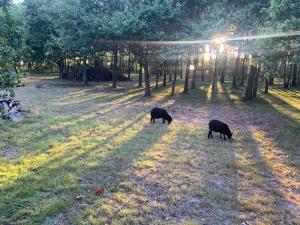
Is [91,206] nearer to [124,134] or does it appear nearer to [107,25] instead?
[124,134]

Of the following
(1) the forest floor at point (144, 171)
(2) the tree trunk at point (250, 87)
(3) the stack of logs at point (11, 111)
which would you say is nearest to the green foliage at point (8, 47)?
(1) the forest floor at point (144, 171)

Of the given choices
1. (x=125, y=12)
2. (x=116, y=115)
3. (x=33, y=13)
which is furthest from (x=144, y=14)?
(x=33, y=13)

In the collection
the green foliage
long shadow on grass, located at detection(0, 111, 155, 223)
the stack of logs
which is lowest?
long shadow on grass, located at detection(0, 111, 155, 223)

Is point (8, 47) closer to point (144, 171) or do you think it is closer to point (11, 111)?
point (144, 171)

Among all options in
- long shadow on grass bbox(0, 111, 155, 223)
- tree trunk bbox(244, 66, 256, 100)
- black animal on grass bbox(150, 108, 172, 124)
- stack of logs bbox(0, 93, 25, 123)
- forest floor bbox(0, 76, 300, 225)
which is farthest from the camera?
tree trunk bbox(244, 66, 256, 100)

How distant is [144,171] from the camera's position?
1147 cm

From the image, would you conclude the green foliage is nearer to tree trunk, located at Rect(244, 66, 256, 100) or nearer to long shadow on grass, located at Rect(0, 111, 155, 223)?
long shadow on grass, located at Rect(0, 111, 155, 223)

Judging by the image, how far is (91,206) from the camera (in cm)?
870

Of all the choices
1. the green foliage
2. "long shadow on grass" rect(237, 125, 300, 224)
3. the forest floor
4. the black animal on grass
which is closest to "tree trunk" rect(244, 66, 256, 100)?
the forest floor

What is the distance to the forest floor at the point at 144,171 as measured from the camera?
847 centimetres

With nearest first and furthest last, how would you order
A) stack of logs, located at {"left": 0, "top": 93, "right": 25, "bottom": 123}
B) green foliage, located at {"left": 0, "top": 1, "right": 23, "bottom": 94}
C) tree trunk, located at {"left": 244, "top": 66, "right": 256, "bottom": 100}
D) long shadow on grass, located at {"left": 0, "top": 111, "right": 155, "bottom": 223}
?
green foliage, located at {"left": 0, "top": 1, "right": 23, "bottom": 94} < long shadow on grass, located at {"left": 0, "top": 111, "right": 155, "bottom": 223} < stack of logs, located at {"left": 0, "top": 93, "right": 25, "bottom": 123} < tree trunk, located at {"left": 244, "top": 66, "right": 256, "bottom": 100}

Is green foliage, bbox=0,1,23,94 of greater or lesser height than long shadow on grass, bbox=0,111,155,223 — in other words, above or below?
above

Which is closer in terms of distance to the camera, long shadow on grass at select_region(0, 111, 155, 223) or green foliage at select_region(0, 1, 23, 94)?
green foliage at select_region(0, 1, 23, 94)

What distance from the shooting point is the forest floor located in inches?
334
